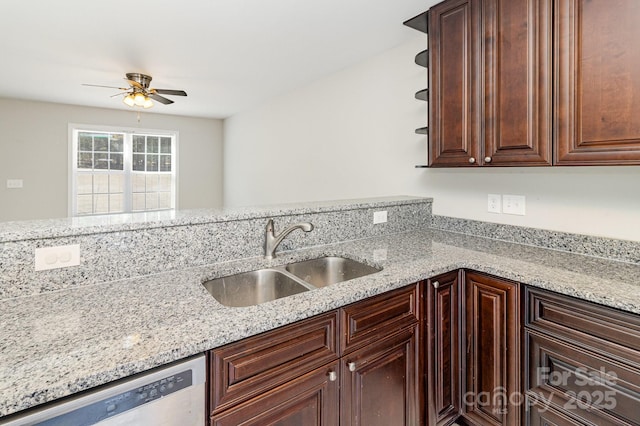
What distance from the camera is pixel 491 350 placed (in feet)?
4.78

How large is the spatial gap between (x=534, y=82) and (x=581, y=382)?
121cm

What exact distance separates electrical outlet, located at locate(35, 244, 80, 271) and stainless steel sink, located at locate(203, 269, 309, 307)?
46 cm

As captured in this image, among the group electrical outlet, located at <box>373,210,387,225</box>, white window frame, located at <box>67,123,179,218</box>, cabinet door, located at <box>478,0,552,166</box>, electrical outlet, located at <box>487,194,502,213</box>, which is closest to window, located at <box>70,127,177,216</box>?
white window frame, located at <box>67,123,179,218</box>

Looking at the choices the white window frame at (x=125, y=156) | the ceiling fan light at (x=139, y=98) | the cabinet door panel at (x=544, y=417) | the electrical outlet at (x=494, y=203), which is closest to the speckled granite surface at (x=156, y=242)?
the electrical outlet at (x=494, y=203)

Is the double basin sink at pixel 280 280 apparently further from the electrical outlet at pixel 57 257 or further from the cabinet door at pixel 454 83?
the cabinet door at pixel 454 83

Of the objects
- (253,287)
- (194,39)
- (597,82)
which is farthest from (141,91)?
(597,82)

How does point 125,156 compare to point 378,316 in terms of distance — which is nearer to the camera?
point 378,316

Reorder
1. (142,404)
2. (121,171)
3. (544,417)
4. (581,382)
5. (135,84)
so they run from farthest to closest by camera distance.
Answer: (121,171) < (135,84) < (544,417) < (581,382) < (142,404)

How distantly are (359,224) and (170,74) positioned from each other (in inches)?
113

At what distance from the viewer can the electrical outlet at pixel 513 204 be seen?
196cm

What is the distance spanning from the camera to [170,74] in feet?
11.8

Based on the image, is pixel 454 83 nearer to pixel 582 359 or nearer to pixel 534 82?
pixel 534 82

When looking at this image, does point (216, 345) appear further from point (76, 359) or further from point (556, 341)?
point (556, 341)

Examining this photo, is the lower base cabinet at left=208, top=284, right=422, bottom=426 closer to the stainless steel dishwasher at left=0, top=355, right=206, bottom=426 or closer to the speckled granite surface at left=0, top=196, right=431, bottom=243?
the stainless steel dishwasher at left=0, top=355, right=206, bottom=426
